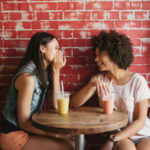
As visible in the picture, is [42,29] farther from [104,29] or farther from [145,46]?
[145,46]

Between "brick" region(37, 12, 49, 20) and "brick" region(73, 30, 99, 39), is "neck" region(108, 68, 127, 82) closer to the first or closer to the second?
"brick" region(73, 30, 99, 39)

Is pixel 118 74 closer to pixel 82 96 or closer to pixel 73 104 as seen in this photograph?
pixel 82 96

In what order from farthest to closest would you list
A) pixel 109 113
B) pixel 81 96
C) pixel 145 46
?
pixel 145 46, pixel 81 96, pixel 109 113

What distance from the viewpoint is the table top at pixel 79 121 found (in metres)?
1.36

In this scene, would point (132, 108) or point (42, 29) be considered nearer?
point (132, 108)

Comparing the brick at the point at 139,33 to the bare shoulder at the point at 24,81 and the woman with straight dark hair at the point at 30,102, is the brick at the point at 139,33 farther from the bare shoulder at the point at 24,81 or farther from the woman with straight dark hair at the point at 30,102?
the bare shoulder at the point at 24,81

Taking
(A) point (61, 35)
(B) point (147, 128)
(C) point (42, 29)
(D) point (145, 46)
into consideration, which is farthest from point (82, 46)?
(B) point (147, 128)

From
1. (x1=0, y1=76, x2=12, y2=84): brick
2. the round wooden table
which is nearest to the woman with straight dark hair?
the round wooden table

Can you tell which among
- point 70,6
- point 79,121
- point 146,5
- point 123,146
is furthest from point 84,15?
point 123,146

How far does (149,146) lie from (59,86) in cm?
100

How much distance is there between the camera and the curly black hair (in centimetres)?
193

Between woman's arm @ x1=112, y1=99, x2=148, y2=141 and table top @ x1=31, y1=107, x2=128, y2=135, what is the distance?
0.48ft

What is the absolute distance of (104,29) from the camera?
2.18m

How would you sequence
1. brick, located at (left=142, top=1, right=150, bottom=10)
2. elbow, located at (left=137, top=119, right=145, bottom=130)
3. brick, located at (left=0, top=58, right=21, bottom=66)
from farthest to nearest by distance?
brick, located at (left=0, top=58, right=21, bottom=66), brick, located at (left=142, top=1, right=150, bottom=10), elbow, located at (left=137, top=119, right=145, bottom=130)
